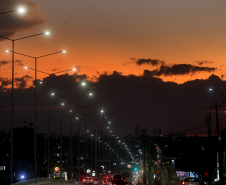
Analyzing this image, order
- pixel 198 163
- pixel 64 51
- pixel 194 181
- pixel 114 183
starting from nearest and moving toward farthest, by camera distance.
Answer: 1. pixel 64 51
2. pixel 194 181
3. pixel 114 183
4. pixel 198 163

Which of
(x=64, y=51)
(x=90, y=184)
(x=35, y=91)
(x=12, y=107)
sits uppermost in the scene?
(x=64, y=51)

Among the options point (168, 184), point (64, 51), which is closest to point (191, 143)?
point (64, 51)

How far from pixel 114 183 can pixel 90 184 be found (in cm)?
496

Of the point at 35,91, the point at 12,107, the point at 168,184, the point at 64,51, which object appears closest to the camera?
the point at 168,184

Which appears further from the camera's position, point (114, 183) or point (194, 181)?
point (114, 183)

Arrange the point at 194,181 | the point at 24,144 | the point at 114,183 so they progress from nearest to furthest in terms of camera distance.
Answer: the point at 194,181
the point at 114,183
the point at 24,144

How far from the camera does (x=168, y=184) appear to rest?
3097 centimetres

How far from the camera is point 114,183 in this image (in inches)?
2251

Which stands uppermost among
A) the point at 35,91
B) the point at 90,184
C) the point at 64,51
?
the point at 64,51

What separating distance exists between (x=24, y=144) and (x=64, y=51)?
426ft

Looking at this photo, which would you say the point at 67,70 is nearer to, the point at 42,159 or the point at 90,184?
the point at 90,184

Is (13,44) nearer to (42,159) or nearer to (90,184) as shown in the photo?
(90,184)

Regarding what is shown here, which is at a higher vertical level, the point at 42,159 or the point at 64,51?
the point at 64,51

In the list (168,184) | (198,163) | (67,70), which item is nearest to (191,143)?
(198,163)
